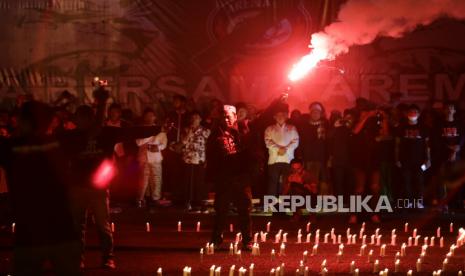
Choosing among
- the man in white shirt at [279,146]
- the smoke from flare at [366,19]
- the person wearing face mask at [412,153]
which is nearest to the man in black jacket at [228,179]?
the smoke from flare at [366,19]

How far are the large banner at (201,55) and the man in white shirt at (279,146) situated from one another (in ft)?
7.04

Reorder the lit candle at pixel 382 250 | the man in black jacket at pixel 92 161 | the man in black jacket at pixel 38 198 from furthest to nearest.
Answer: the lit candle at pixel 382 250
the man in black jacket at pixel 92 161
the man in black jacket at pixel 38 198

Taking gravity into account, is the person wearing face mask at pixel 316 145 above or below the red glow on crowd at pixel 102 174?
above

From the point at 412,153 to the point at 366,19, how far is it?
11.1 ft

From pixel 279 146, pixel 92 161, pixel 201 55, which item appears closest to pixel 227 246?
pixel 92 161

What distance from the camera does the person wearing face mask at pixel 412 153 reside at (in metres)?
18.6

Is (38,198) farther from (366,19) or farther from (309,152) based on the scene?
(309,152)

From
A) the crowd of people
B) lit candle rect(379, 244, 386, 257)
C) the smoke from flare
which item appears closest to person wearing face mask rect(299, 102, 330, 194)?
the crowd of people

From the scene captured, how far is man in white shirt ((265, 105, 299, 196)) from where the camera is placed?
60.2 feet

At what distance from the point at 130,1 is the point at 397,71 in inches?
255

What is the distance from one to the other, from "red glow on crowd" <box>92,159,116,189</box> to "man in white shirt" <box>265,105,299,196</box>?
747 centimetres

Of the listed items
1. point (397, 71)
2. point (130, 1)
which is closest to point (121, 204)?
point (130, 1)

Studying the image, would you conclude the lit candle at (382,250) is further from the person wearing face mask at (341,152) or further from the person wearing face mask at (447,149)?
the person wearing face mask at (447,149)

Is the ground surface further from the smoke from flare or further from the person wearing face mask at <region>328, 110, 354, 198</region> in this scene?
A: the smoke from flare
